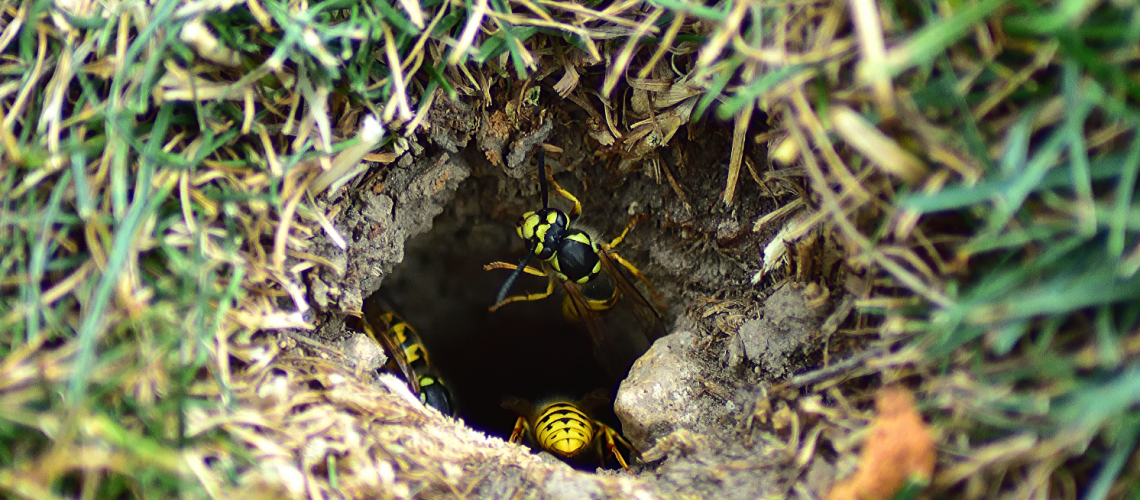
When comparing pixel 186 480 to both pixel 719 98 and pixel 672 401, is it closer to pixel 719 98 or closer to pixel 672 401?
pixel 672 401

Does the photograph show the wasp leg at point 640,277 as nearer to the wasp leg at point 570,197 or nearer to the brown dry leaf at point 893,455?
the wasp leg at point 570,197

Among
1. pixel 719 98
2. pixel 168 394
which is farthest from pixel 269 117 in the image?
pixel 719 98

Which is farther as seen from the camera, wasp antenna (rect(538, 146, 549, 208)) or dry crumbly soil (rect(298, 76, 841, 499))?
wasp antenna (rect(538, 146, 549, 208))

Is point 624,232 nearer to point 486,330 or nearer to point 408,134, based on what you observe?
point 408,134

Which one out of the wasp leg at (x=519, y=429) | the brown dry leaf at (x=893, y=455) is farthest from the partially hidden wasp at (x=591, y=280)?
the brown dry leaf at (x=893, y=455)

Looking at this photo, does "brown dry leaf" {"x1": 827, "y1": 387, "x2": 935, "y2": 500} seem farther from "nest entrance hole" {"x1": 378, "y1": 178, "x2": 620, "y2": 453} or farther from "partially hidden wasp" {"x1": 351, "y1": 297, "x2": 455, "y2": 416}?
"nest entrance hole" {"x1": 378, "y1": 178, "x2": 620, "y2": 453}

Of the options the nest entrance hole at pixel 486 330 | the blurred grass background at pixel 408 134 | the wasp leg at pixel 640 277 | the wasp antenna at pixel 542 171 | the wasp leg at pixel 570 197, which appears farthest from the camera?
the nest entrance hole at pixel 486 330

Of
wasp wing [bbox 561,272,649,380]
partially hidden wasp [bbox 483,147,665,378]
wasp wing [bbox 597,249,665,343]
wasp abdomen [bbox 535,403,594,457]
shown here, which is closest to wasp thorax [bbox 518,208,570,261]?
partially hidden wasp [bbox 483,147,665,378]
